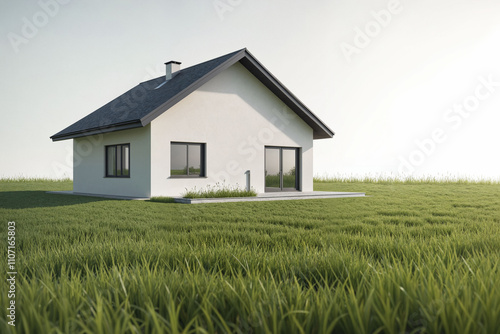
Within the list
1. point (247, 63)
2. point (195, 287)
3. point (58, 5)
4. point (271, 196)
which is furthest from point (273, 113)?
point (195, 287)

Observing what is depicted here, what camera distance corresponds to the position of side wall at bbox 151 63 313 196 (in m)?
15.7

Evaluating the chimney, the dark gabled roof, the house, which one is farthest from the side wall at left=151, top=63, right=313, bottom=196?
the chimney

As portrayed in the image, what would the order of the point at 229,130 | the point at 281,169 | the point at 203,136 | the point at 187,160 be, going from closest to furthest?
the point at 187,160
the point at 203,136
the point at 229,130
the point at 281,169

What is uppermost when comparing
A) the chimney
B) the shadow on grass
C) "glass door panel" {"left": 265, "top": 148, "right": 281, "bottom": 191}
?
the chimney

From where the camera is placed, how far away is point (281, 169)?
18.8 metres

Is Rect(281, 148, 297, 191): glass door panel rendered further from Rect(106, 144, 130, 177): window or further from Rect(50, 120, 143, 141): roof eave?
Rect(50, 120, 143, 141): roof eave

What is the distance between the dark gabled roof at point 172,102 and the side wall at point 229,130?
0.46 metres

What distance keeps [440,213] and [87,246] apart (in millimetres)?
8513

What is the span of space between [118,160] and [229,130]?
4519 millimetres

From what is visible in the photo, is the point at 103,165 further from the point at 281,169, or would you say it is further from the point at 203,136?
the point at 281,169

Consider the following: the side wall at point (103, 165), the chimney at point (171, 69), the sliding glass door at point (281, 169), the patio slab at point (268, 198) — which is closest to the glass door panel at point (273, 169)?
the sliding glass door at point (281, 169)

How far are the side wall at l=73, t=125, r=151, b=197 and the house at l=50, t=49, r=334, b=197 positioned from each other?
0.12ft

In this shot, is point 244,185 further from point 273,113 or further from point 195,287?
point 195,287

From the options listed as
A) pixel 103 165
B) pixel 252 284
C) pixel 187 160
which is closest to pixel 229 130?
pixel 187 160
